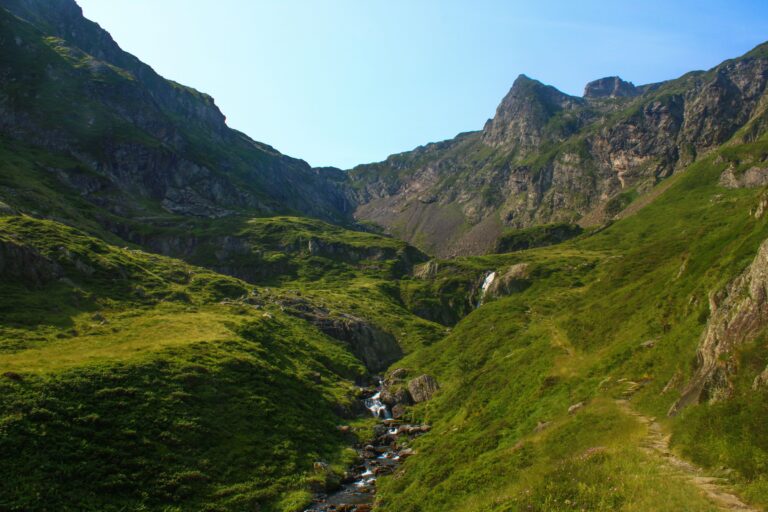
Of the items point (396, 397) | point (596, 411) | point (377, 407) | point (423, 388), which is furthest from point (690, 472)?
point (396, 397)

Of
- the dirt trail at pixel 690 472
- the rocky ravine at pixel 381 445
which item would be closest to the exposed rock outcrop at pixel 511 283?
the rocky ravine at pixel 381 445

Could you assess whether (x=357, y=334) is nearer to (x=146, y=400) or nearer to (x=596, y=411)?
(x=146, y=400)

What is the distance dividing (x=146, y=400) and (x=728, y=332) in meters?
60.4

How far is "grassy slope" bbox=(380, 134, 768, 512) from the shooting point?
1001 inches

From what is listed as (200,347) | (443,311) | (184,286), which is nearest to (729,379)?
(200,347)

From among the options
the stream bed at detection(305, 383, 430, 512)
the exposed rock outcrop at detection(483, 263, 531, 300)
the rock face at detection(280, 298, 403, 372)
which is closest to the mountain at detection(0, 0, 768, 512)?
the stream bed at detection(305, 383, 430, 512)

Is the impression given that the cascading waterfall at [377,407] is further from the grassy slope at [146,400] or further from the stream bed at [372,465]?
the grassy slope at [146,400]

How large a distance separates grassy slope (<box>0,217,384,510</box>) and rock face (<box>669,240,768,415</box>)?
41.4 meters

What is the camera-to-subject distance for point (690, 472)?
25.2 meters

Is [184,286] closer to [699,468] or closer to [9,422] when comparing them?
[9,422]

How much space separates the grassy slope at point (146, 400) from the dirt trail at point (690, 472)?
122ft

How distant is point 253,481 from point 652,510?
44.7 meters

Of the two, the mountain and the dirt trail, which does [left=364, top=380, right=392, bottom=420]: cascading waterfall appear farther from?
the dirt trail

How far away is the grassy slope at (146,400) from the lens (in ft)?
149
